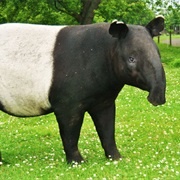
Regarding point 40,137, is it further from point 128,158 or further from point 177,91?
point 177,91

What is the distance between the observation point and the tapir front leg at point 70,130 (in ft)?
22.5

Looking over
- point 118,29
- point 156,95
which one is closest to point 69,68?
point 118,29

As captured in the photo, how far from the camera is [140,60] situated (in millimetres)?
6316

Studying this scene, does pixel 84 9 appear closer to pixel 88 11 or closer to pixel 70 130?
pixel 88 11

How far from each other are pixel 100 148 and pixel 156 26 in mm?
2715

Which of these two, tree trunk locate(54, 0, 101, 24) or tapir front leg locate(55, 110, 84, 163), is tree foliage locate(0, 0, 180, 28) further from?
tapir front leg locate(55, 110, 84, 163)

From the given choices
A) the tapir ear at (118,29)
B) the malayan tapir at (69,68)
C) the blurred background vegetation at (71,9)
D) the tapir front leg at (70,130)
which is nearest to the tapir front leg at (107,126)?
the malayan tapir at (69,68)

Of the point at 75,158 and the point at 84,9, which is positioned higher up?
the point at 75,158

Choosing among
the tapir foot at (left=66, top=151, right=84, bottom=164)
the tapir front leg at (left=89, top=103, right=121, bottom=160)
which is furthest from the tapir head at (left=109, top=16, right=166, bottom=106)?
the tapir foot at (left=66, top=151, right=84, bottom=164)

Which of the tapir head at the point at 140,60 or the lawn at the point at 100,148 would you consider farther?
the lawn at the point at 100,148

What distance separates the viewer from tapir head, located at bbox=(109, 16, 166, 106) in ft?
20.2

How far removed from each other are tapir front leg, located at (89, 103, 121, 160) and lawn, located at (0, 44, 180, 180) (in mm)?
167

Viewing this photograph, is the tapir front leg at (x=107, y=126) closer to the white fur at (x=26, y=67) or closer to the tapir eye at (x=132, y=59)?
the white fur at (x=26, y=67)

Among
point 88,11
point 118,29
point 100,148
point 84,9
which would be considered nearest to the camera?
point 118,29
